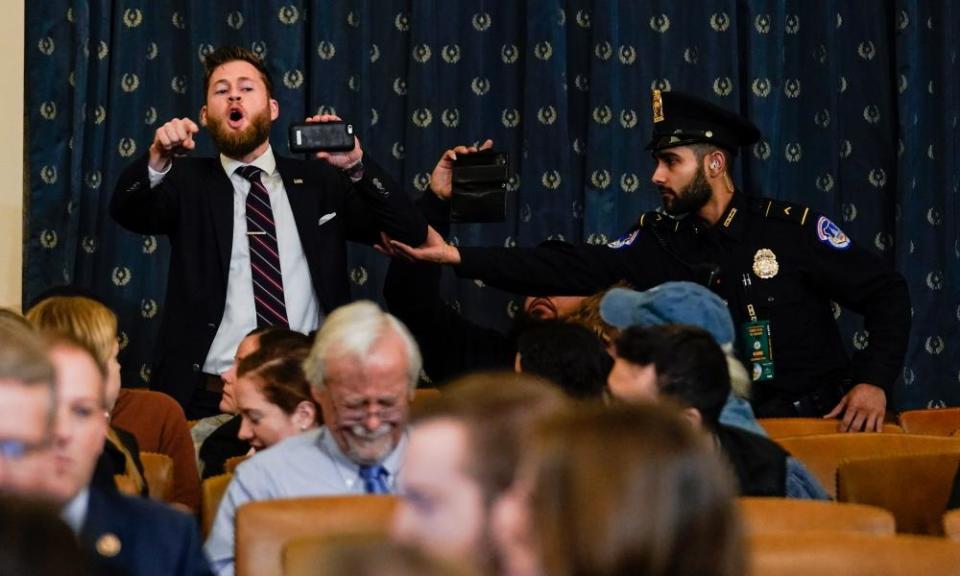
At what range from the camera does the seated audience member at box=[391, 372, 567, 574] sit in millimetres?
1884

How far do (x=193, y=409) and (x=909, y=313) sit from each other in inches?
91.8

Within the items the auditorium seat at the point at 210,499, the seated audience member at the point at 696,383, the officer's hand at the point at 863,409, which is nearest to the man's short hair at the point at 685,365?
the seated audience member at the point at 696,383

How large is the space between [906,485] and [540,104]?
8.38ft

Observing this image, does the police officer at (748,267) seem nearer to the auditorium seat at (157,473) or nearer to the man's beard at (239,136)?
the man's beard at (239,136)

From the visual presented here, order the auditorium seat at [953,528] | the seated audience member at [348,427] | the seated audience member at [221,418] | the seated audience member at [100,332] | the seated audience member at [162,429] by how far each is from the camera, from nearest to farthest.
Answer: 1. the auditorium seat at [953,528]
2. the seated audience member at [348,427]
3. the seated audience member at [100,332]
4. the seated audience member at [162,429]
5. the seated audience member at [221,418]

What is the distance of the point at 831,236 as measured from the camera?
198 inches

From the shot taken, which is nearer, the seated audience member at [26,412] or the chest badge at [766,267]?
the seated audience member at [26,412]

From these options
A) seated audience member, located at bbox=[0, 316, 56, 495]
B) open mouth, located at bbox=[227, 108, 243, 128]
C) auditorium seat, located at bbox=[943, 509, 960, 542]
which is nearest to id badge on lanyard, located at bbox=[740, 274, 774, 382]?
open mouth, located at bbox=[227, 108, 243, 128]

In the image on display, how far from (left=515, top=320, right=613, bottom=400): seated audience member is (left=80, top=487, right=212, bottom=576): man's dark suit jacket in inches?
54.4

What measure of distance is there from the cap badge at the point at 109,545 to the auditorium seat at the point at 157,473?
3.53ft

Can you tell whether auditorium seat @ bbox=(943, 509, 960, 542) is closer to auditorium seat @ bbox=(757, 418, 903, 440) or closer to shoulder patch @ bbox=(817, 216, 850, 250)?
auditorium seat @ bbox=(757, 418, 903, 440)

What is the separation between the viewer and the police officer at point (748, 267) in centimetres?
491

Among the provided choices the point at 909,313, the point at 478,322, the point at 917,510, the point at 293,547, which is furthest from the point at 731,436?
the point at 478,322

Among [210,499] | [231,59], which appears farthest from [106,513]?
[231,59]
